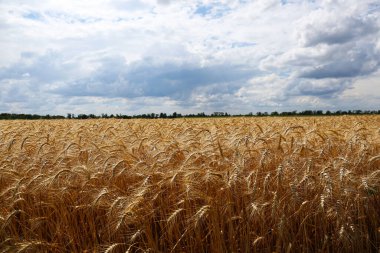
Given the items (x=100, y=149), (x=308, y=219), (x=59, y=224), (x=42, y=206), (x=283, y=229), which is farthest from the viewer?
(x=100, y=149)

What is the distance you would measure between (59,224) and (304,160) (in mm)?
3333

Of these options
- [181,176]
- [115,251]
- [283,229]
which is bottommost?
[115,251]

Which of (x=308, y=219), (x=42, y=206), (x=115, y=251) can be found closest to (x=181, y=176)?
(x=115, y=251)

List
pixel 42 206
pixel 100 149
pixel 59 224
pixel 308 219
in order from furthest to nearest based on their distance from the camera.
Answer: pixel 100 149
pixel 42 206
pixel 59 224
pixel 308 219

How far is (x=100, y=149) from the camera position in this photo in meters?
6.63

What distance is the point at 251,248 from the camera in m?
4.48

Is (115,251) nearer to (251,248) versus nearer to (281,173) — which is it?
(251,248)

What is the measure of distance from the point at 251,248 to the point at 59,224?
2.40 meters

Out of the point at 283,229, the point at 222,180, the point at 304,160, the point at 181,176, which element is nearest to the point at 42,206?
the point at 181,176

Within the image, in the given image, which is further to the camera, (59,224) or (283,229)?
(59,224)

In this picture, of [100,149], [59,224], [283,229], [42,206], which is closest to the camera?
[283,229]

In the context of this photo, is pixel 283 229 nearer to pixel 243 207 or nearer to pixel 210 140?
pixel 243 207

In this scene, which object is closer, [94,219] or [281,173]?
[281,173]

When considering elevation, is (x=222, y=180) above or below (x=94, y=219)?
above
